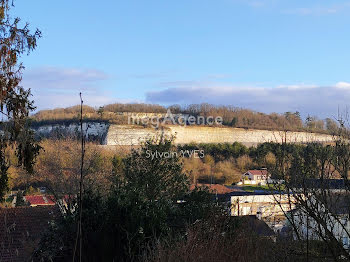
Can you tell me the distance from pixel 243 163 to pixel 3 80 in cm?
4450

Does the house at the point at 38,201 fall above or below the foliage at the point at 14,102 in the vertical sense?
below

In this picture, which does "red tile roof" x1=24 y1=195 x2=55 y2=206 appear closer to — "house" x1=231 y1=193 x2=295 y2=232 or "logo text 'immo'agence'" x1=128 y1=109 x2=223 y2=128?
"house" x1=231 y1=193 x2=295 y2=232

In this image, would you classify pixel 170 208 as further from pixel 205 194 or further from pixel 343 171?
pixel 343 171

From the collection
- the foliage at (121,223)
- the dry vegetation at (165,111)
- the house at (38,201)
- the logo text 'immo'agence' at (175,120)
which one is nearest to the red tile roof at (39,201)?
the house at (38,201)

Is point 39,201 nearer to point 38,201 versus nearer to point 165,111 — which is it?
point 38,201

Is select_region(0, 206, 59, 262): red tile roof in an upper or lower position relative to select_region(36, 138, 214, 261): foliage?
lower

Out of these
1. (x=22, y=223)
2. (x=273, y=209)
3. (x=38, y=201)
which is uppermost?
(x=273, y=209)

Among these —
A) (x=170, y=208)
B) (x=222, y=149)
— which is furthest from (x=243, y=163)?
(x=170, y=208)

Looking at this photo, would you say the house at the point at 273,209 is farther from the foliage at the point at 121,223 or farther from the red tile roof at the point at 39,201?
the red tile roof at the point at 39,201

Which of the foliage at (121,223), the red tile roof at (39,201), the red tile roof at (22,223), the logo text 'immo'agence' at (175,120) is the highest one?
the logo text 'immo'agence' at (175,120)

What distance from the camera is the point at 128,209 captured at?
361 inches

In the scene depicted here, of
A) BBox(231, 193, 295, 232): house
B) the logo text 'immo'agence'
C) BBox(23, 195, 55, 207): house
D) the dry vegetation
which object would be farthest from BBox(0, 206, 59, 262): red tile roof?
the dry vegetation

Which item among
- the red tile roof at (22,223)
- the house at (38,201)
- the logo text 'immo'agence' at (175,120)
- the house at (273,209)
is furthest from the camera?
the logo text 'immo'agence' at (175,120)

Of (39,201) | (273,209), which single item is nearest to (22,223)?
(273,209)
